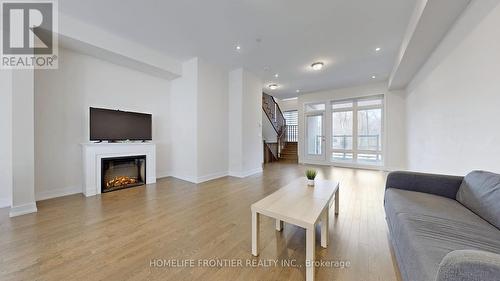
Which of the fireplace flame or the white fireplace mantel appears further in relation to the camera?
the fireplace flame

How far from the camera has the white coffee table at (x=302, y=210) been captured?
4.24 ft

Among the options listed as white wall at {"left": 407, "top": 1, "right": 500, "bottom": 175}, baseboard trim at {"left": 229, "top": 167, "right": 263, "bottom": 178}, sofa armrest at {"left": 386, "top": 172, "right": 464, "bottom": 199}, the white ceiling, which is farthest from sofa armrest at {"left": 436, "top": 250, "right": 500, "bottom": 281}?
baseboard trim at {"left": 229, "top": 167, "right": 263, "bottom": 178}

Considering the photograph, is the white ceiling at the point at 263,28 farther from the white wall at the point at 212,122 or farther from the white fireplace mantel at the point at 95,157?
the white fireplace mantel at the point at 95,157

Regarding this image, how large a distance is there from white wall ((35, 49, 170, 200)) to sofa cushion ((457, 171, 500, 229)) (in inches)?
218

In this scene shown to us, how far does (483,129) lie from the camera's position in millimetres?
1889

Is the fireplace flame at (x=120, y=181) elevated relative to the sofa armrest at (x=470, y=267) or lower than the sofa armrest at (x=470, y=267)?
lower

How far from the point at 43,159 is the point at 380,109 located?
8.66 meters

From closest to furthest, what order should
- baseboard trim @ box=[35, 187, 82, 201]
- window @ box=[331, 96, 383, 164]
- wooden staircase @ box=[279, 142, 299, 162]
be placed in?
baseboard trim @ box=[35, 187, 82, 201] < window @ box=[331, 96, 383, 164] < wooden staircase @ box=[279, 142, 299, 162]

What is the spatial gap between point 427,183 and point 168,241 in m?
2.89

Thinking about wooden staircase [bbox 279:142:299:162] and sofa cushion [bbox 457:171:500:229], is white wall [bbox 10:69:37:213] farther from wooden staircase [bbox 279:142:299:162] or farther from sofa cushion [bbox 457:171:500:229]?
wooden staircase [bbox 279:142:299:162]

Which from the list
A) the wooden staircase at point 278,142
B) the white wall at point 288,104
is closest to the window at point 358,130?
the wooden staircase at point 278,142

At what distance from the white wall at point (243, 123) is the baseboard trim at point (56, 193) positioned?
10.9ft

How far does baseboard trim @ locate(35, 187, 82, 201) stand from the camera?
3049 millimetres

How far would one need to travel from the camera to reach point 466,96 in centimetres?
217
